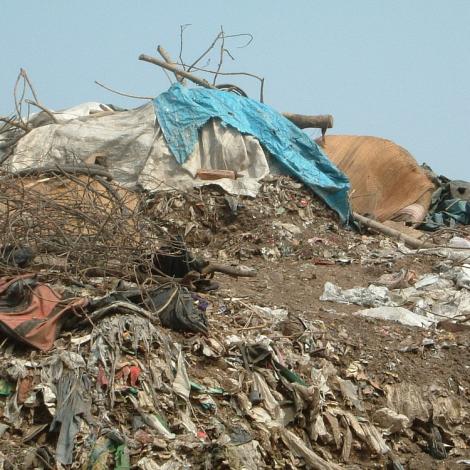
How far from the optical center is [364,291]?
743cm

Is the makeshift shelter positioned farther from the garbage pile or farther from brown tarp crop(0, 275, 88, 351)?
brown tarp crop(0, 275, 88, 351)

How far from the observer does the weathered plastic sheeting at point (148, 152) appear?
32.2ft

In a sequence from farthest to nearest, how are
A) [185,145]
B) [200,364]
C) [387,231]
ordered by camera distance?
[387,231]
[185,145]
[200,364]

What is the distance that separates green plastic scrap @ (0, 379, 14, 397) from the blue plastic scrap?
5.40m

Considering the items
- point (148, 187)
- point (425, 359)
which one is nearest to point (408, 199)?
point (148, 187)

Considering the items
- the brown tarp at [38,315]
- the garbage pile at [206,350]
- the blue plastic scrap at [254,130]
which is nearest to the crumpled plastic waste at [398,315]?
the garbage pile at [206,350]

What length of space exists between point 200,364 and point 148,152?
201 inches

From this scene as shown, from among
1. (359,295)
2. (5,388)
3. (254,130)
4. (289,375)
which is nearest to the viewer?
(5,388)

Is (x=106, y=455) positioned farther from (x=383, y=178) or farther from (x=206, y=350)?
(x=383, y=178)

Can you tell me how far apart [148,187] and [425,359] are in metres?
4.45

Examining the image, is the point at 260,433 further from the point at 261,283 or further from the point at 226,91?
the point at 226,91

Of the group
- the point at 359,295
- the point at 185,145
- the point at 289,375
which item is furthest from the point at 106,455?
the point at 185,145

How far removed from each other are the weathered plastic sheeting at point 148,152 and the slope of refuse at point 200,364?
2.47 metres

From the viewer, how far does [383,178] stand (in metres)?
11.7
